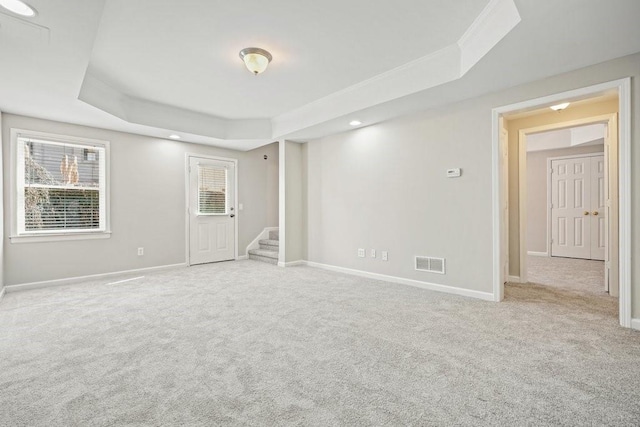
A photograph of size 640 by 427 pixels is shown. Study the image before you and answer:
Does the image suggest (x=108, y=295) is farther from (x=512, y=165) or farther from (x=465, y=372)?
(x=512, y=165)

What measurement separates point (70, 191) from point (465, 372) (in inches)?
225

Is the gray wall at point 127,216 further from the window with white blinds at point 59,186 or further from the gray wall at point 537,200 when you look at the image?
the gray wall at point 537,200

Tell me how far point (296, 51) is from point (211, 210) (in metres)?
4.10

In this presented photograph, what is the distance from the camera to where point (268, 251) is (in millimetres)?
6848

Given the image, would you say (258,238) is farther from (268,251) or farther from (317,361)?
(317,361)

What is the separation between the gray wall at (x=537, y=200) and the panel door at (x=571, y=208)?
185 mm

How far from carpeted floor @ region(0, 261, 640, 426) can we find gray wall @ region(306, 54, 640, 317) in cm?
74

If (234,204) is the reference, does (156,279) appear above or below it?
below

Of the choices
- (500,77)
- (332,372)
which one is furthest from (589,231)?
(332,372)

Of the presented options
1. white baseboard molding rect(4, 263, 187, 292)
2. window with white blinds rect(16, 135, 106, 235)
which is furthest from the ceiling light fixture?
white baseboard molding rect(4, 263, 187, 292)

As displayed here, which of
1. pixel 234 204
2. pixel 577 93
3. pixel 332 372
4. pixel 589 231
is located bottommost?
pixel 332 372

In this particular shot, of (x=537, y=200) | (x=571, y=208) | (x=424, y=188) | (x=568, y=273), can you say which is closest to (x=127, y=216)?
(x=424, y=188)

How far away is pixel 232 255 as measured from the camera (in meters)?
6.79

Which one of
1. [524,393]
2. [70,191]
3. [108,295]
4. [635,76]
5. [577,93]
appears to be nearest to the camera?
[524,393]
